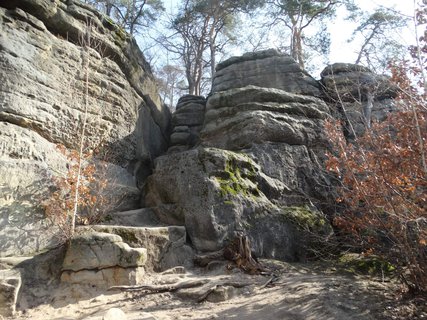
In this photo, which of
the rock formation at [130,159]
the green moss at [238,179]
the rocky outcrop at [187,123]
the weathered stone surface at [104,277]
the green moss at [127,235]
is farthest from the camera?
the rocky outcrop at [187,123]

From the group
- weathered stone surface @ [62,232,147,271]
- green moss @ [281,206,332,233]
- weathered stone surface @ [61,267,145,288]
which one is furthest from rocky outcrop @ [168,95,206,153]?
weathered stone surface @ [61,267,145,288]

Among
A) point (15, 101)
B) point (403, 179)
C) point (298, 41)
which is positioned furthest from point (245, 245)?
point (298, 41)

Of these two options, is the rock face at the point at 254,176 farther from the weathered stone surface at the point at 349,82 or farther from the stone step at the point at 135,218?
the weathered stone surface at the point at 349,82

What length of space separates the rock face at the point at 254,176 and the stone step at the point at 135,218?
19 centimetres

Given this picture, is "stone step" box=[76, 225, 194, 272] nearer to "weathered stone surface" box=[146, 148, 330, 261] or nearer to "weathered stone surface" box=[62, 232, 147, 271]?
"weathered stone surface" box=[146, 148, 330, 261]

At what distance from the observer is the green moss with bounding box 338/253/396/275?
21.8ft

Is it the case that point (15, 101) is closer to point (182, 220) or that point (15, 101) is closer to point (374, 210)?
point (182, 220)

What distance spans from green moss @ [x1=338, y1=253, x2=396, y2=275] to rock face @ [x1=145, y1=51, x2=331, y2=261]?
0.92 metres

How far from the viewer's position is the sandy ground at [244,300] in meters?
4.79

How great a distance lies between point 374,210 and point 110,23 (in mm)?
9031

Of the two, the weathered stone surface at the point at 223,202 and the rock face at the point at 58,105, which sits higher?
the rock face at the point at 58,105

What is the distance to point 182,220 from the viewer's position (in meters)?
7.61

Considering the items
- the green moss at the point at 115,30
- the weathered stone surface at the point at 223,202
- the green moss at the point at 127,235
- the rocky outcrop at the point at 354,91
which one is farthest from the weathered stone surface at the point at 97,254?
the rocky outcrop at the point at 354,91

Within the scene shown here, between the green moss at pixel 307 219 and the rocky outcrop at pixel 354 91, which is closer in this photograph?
the green moss at pixel 307 219
